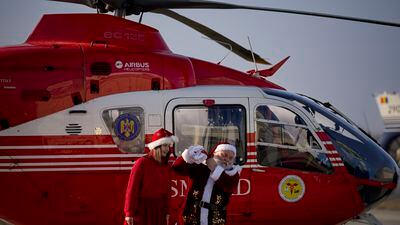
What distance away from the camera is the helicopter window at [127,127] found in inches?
312

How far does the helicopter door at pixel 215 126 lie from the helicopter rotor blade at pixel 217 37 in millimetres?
1318

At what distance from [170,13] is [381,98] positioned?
25.2 m

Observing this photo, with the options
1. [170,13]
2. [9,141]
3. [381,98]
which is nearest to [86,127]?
[9,141]

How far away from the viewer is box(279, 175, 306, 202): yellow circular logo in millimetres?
8094

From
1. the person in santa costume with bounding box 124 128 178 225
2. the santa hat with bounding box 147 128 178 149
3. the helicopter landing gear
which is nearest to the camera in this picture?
the person in santa costume with bounding box 124 128 178 225

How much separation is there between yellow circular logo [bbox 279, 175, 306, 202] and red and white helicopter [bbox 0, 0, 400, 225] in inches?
0.5

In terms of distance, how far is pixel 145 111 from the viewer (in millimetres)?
8023

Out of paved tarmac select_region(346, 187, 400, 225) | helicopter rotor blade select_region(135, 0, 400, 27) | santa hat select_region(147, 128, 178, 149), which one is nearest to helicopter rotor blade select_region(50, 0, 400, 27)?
helicopter rotor blade select_region(135, 0, 400, 27)

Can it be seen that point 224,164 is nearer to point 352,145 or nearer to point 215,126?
point 215,126

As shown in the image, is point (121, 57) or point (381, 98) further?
point (381, 98)

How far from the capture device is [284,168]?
812cm

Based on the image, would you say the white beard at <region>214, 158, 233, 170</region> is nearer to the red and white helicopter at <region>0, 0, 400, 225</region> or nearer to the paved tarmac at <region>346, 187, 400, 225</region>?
the red and white helicopter at <region>0, 0, 400, 225</region>

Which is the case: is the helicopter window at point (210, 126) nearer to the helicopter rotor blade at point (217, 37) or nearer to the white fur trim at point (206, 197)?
the helicopter rotor blade at point (217, 37)

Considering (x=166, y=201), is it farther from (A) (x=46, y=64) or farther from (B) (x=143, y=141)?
(A) (x=46, y=64)
